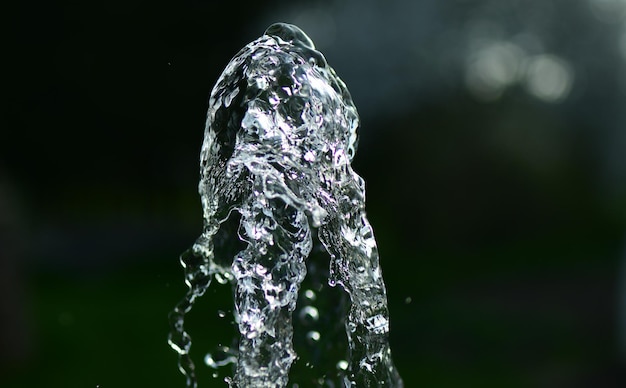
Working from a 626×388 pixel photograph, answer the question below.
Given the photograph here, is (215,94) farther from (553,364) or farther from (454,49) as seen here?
(454,49)

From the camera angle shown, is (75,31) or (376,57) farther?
(376,57)

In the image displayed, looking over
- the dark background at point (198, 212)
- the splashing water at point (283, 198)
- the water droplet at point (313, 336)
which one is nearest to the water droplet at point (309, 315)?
the water droplet at point (313, 336)

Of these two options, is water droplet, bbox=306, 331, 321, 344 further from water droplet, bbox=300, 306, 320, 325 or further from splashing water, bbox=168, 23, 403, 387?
splashing water, bbox=168, 23, 403, 387

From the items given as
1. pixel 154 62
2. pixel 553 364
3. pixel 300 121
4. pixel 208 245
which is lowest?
pixel 553 364

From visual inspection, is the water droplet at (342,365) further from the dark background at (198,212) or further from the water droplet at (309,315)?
the dark background at (198,212)

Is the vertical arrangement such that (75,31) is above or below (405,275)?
above

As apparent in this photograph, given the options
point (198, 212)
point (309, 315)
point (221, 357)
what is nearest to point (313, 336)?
point (309, 315)

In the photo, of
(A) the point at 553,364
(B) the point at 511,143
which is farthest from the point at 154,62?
(A) the point at 553,364
